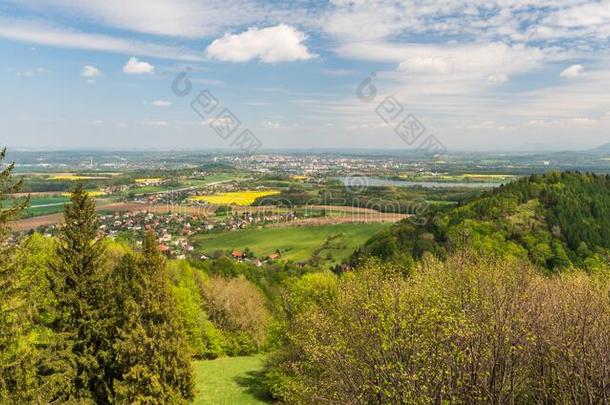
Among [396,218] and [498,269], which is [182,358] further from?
[396,218]

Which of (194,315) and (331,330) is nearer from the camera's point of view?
(331,330)

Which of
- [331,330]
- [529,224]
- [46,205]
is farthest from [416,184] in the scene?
[331,330]

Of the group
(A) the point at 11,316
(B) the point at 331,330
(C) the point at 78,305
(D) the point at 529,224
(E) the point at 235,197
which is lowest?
(D) the point at 529,224

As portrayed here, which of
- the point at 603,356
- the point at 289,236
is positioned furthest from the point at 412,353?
the point at 289,236

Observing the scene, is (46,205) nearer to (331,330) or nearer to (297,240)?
(297,240)

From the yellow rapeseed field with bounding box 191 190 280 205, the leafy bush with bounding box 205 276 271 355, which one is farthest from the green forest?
the yellow rapeseed field with bounding box 191 190 280 205

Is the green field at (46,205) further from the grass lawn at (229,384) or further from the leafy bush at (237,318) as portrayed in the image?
the grass lawn at (229,384)
